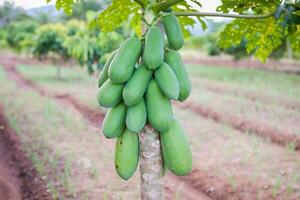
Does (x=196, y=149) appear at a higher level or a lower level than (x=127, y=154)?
lower

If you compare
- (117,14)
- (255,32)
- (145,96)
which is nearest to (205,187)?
(255,32)

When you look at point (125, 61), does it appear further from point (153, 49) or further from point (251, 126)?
point (251, 126)

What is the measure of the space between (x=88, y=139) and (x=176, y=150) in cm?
427

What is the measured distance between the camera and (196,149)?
5902mm

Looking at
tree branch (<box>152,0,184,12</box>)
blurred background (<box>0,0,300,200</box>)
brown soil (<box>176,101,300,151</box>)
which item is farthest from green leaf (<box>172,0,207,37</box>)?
brown soil (<box>176,101,300,151</box>)

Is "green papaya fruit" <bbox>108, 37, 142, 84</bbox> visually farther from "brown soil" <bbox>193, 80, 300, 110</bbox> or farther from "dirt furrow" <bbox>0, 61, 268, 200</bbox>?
"brown soil" <bbox>193, 80, 300, 110</bbox>

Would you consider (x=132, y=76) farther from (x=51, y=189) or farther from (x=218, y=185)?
(x=218, y=185)

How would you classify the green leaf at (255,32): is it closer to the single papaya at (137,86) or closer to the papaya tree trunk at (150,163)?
the single papaya at (137,86)

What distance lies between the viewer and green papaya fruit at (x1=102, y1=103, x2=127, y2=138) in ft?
7.07

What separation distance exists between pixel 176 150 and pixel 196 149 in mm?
3873

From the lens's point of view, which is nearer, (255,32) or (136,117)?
(136,117)

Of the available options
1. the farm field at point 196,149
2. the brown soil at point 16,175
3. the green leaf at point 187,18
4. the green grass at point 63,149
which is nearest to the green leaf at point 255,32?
the green leaf at point 187,18

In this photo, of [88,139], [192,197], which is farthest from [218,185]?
[88,139]

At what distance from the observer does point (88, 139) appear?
244 inches
